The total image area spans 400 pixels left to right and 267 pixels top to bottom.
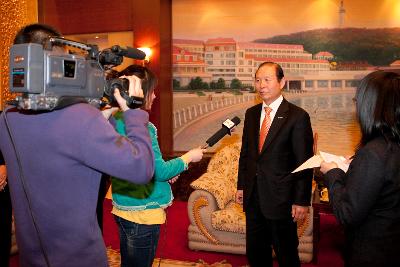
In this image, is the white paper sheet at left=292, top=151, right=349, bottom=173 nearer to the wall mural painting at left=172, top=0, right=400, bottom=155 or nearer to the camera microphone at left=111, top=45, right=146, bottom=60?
the camera microphone at left=111, top=45, right=146, bottom=60

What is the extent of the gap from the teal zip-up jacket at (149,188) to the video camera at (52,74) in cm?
60

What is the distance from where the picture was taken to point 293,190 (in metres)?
2.48

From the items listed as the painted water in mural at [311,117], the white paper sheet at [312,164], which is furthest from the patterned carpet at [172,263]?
the painted water in mural at [311,117]

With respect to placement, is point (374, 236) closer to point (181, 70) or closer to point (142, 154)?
point (142, 154)

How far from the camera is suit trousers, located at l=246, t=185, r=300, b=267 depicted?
8.02 ft

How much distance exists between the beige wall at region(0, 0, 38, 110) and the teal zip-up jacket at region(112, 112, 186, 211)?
2.45 m

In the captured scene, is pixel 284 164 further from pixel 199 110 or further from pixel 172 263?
pixel 199 110

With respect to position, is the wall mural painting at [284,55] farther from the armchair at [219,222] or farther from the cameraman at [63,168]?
the cameraman at [63,168]

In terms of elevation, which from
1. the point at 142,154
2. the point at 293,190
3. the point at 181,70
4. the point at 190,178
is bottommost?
the point at 190,178

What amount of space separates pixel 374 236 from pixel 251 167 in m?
1.20

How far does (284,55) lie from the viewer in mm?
5359

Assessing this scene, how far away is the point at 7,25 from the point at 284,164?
10.2ft

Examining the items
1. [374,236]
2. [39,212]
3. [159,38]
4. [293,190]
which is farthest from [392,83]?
[159,38]

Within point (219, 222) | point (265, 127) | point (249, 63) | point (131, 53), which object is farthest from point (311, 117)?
point (131, 53)
